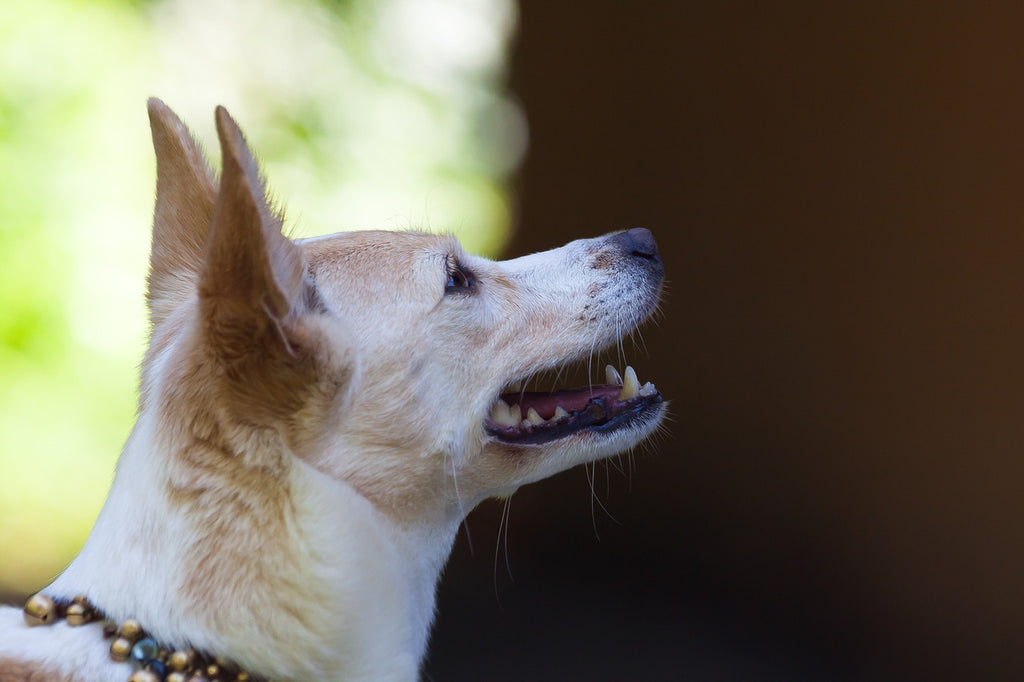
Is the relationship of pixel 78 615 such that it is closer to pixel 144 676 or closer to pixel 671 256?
pixel 144 676

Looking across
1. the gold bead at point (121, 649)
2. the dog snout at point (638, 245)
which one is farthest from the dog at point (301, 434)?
the dog snout at point (638, 245)

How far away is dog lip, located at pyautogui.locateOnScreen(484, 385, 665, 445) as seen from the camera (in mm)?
1666

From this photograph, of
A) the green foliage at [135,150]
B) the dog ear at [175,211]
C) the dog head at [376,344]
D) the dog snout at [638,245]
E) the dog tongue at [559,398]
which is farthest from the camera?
the green foliage at [135,150]

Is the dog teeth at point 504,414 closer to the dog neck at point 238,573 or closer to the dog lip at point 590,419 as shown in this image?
the dog lip at point 590,419

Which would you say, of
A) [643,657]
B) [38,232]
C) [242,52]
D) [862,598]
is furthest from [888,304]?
[38,232]

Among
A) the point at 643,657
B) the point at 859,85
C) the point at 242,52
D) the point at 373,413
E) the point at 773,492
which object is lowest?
the point at 643,657

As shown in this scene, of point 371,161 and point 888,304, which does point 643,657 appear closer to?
point 888,304

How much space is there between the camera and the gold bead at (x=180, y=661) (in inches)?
46.3

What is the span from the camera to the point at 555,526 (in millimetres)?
4418

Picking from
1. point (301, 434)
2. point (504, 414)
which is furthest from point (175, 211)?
point (504, 414)

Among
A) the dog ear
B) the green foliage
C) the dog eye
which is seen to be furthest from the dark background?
the dog ear

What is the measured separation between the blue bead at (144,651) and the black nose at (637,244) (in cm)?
117

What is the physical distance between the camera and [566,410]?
177 cm

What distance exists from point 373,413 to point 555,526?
3.06 m
